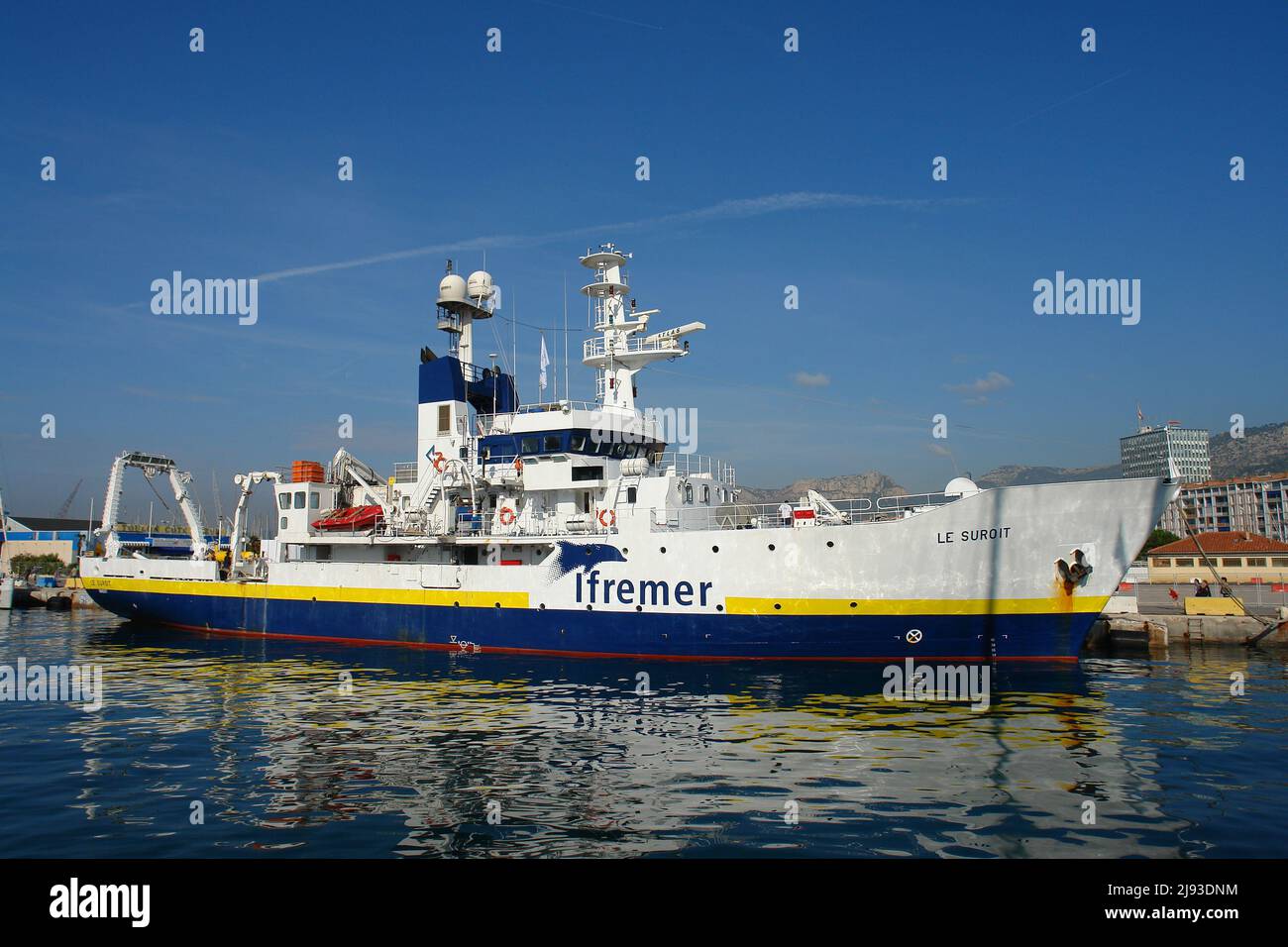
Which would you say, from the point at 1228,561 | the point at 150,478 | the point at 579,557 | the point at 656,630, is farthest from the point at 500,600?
the point at 1228,561

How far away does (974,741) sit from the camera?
1322 cm

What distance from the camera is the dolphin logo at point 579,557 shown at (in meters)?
22.5

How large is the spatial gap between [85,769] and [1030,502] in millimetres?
20009

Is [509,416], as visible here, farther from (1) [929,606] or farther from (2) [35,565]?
(2) [35,565]

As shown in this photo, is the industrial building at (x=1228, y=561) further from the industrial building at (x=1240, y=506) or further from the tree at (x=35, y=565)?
the tree at (x=35, y=565)

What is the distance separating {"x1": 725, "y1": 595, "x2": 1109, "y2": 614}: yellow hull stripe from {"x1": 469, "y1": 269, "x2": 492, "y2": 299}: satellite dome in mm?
16826

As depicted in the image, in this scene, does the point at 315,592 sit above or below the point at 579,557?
below

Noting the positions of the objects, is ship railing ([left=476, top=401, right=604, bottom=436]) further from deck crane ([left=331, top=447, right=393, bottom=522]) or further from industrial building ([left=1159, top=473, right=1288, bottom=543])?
industrial building ([left=1159, top=473, right=1288, bottom=543])

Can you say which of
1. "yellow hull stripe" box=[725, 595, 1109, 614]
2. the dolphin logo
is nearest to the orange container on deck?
the dolphin logo

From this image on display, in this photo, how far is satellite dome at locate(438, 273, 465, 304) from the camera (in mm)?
29344

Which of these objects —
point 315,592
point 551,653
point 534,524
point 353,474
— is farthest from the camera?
point 353,474
